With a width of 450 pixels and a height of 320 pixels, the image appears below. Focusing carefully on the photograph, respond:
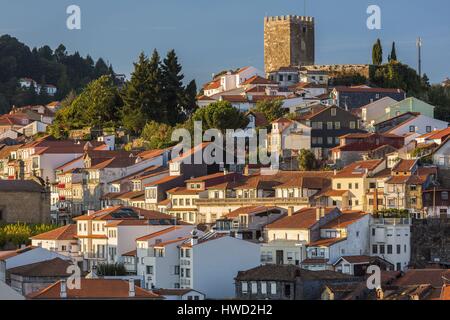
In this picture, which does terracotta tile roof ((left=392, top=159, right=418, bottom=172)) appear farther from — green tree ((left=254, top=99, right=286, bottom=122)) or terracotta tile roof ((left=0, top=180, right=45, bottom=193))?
terracotta tile roof ((left=0, top=180, right=45, bottom=193))

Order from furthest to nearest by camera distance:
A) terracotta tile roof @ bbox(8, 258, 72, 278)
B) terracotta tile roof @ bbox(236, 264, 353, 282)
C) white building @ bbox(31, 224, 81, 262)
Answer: white building @ bbox(31, 224, 81, 262) < terracotta tile roof @ bbox(8, 258, 72, 278) < terracotta tile roof @ bbox(236, 264, 353, 282)

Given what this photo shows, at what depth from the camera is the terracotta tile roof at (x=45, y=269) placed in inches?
1454

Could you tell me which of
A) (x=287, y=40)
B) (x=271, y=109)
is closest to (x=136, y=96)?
(x=271, y=109)

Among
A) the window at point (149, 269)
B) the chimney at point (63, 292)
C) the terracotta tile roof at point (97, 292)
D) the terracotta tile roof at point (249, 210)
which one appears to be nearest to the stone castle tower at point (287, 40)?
the terracotta tile roof at point (249, 210)

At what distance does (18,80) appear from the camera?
102438 millimetres

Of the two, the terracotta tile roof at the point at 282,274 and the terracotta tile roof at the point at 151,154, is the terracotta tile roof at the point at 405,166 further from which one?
the terracotta tile roof at the point at 151,154

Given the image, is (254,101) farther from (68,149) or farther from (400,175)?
(400,175)

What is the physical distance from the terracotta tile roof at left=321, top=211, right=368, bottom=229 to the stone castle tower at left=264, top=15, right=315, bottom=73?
34027 mm

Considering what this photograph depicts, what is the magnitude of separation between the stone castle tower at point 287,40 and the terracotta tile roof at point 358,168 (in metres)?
26.9

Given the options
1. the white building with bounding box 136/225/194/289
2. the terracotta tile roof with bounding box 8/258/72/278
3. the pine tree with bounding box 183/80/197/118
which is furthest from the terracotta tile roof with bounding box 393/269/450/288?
the pine tree with bounding box 183/80/197/118

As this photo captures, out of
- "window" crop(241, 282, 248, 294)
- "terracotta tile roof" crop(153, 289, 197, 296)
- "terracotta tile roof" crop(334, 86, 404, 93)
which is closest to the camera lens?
"terracotta tile roof" crop(153, 289, 197, 296)

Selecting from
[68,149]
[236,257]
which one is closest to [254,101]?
[68,149]

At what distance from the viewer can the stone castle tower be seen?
75688 mm
